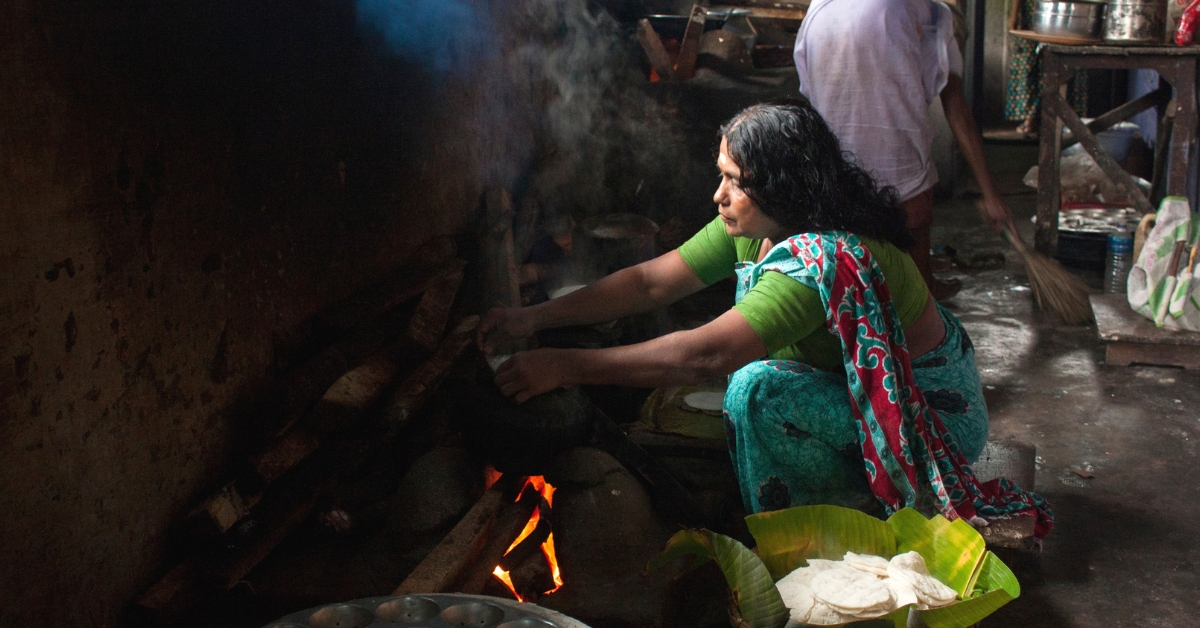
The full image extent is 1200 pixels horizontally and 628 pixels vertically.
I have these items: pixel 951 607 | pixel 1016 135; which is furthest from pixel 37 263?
pixel 1016 135

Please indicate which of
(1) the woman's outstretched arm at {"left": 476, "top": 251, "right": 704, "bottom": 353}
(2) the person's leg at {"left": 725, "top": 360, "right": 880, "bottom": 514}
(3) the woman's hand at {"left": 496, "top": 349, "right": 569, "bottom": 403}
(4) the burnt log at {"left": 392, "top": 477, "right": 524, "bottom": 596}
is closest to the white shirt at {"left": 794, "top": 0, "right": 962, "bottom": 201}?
(1) the woman's outstretched arm at {"left": 476, "top": 251, "right": 704, "bottom": 353}

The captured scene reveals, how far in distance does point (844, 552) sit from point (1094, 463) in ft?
5.84

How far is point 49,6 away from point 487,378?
55.0 inches

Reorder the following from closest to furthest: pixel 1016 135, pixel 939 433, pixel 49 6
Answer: pixel 49 6
pixel 939 433
pixel 1016 135

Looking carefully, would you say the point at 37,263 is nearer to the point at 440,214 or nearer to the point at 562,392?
the point at 562,392

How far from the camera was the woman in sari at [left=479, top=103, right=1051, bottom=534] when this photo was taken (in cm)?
245

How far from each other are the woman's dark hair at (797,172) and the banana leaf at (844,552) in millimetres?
772

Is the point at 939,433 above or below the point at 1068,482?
above

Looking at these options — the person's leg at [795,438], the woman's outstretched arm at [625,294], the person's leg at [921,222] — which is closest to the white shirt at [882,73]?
the person's leg at [921,222]

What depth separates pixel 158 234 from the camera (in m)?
2.25

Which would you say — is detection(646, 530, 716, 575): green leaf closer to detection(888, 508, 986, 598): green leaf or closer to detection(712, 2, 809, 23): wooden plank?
detection(888, 508, 986, 598): green leaf

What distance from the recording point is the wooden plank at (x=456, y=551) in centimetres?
234

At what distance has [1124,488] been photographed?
3406 millimetres

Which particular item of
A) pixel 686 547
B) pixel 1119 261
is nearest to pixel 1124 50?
pixel 1119 261
